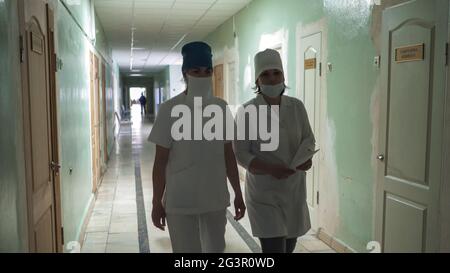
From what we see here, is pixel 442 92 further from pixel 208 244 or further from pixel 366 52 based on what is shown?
pixel 208 244

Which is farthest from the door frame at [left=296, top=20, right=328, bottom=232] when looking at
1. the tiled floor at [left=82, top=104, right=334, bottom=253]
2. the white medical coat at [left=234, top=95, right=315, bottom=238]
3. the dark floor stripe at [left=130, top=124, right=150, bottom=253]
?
the white medical coat at [left=234, top=95, right=315, bottom=238]

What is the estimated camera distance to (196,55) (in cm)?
212

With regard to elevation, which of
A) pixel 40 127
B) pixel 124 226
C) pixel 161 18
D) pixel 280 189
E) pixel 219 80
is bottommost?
pixel 124 226

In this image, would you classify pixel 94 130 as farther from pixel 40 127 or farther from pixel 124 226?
pixel 40 127

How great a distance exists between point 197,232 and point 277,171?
0.54m

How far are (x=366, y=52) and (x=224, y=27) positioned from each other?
5662mm

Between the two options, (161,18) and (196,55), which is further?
(161,18)

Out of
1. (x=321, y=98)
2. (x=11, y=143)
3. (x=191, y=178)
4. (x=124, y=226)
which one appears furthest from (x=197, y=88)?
(x=124, y=226)

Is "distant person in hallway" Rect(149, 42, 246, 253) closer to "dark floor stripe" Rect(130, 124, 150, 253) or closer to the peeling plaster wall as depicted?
the peeling plaster wall

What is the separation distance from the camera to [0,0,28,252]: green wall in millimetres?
1658

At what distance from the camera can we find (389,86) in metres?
2.91

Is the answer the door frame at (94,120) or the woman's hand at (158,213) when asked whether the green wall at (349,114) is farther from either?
the door frame at (94,120)

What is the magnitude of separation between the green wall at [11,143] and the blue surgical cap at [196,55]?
779 millimetres
